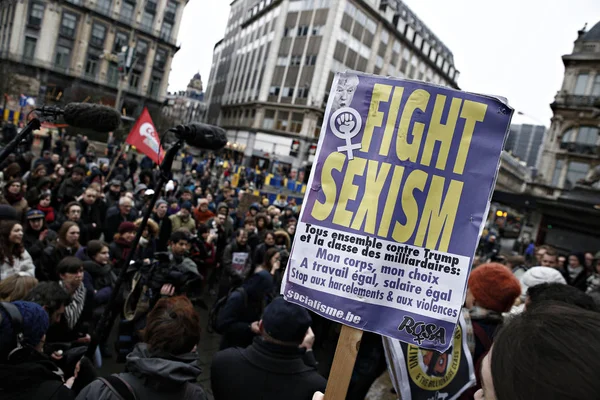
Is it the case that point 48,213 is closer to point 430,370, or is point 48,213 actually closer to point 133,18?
point 430,370

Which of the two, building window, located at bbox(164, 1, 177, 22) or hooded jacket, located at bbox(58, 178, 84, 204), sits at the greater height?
building window, located at bbox(164, 1, 177, 22)

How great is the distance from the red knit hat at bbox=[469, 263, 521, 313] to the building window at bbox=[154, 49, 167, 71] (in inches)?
2176

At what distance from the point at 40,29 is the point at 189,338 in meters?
52.8

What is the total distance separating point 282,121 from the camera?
47094 mm

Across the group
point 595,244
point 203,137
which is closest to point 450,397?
point 203,137

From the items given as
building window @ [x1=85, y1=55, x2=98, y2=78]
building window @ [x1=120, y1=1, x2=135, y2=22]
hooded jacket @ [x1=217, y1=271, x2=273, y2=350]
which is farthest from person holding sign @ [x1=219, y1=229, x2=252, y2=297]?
building window @ [x1=120, y1=1, x2=135, y2=22]

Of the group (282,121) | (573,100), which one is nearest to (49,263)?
(573,100)

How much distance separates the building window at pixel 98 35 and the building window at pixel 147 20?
4765 mm

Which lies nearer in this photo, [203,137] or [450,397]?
[450,397]

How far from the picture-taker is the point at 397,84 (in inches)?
74.7

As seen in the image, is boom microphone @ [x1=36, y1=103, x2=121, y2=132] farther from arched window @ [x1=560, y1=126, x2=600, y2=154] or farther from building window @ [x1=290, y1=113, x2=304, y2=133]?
building window @ [x1=290, y1=113, x2=304, y2=133]

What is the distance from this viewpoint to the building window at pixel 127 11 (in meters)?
47.7

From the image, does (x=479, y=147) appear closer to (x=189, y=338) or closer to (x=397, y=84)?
(x=397, y=84)

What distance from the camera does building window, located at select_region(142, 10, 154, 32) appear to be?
4941cm
